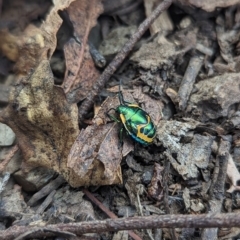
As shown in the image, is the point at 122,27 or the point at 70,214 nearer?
the point at 70,214

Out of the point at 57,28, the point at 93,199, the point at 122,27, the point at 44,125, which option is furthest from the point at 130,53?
the point at 93,199

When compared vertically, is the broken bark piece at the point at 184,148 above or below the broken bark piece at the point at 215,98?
below

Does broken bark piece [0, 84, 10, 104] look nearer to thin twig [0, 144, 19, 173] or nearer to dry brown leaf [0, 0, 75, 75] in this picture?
dry brown leaf [0, 0, 75, 75]

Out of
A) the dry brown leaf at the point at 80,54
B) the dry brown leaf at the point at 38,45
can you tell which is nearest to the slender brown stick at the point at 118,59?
the dry brown leaf at the point at 80,54

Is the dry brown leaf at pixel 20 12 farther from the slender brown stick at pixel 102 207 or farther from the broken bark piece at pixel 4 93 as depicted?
the slender brown stick at pixel 102 207

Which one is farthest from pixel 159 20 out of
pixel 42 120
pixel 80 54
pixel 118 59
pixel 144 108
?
pixel 42 120

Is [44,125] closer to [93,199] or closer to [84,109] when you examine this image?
[84,109]
